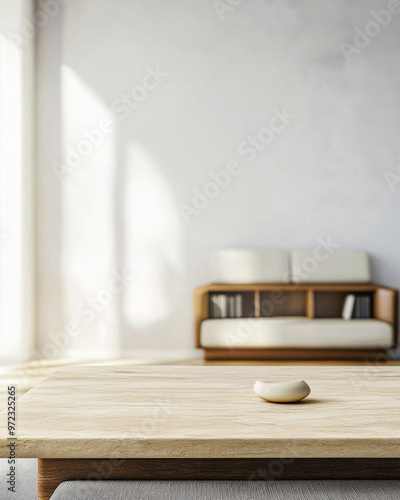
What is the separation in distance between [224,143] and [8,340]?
95.8 inches

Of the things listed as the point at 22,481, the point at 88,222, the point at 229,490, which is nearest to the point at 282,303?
the point at 88,222

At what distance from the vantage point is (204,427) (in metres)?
1.38

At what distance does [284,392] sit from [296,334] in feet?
8.85

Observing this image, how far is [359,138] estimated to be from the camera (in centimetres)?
477

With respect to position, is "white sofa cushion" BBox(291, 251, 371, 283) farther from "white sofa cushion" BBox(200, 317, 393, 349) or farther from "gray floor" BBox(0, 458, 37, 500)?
"gray floor" BBox(0, 458, 37, 500)

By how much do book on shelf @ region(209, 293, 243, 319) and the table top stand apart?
250cm

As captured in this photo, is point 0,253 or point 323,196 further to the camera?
point 323,196

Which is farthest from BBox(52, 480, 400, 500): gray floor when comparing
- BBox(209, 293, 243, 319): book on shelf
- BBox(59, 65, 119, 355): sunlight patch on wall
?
BBox(59, 65, 119, 355): sunlight patch on wall

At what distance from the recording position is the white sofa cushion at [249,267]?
15.0ft

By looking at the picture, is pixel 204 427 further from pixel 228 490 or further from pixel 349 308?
pixel 349 308

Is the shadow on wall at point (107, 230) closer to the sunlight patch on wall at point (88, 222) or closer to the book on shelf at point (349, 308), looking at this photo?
the sunlight patch on wall at point (88, 222)

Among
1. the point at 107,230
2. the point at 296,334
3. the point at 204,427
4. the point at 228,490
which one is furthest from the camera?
the point at 107,230

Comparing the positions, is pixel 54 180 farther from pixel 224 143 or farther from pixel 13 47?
pixel 224 143

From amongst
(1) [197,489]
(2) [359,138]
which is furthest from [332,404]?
(2) [359,138]
